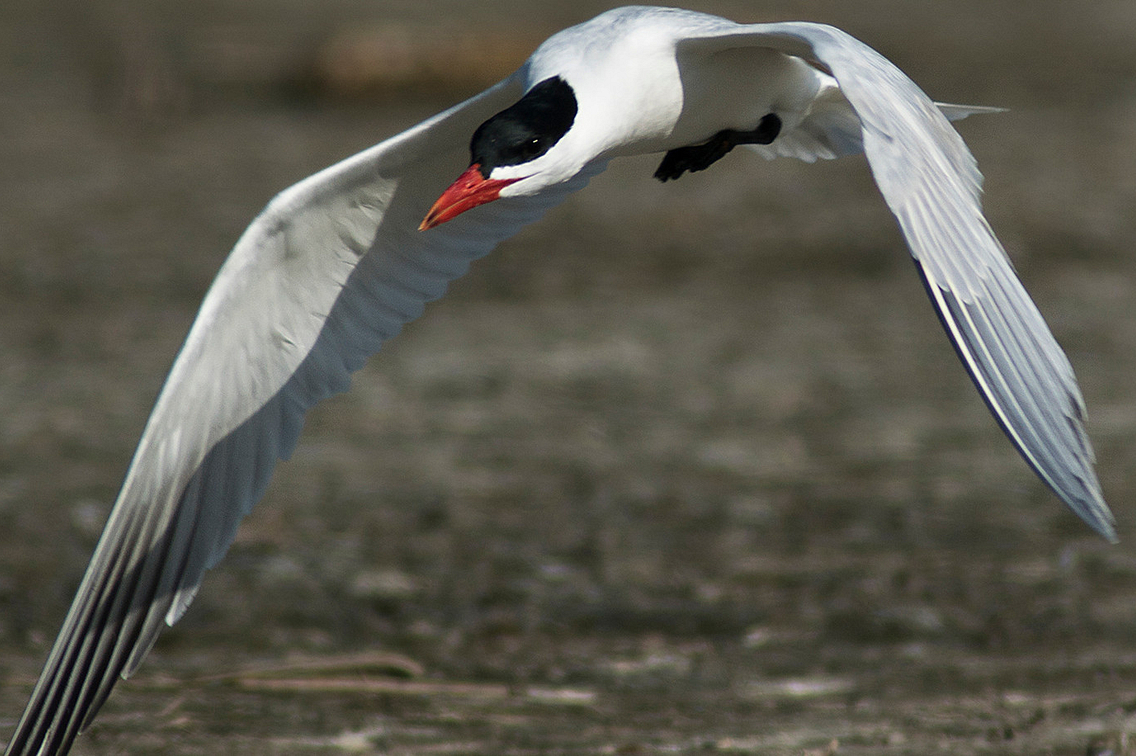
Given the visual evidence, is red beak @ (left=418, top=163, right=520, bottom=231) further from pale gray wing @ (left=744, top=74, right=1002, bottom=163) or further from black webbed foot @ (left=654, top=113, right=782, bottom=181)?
pale gray wing @ (left=744, top=74, right=1002, bottom=163)

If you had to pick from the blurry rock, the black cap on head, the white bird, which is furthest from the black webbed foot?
the blurry rock

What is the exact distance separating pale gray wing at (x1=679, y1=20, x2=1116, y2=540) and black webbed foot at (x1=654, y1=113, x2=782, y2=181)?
31.0 inches

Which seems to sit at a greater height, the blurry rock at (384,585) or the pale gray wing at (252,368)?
the pale gray wing at (252,368)

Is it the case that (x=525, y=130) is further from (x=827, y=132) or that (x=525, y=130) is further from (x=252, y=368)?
(x=827, y=132)

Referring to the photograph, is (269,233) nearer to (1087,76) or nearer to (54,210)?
(54,210)

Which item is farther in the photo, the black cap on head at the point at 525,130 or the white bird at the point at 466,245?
the black cap on head at the point at 525,130

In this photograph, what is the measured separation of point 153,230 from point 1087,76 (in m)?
7.81

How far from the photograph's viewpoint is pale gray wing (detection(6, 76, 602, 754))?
3.56 m

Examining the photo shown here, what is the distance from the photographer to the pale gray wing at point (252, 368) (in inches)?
140

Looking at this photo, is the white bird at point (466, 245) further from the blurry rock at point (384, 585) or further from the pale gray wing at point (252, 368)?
the blurry rock at point (384, 585)

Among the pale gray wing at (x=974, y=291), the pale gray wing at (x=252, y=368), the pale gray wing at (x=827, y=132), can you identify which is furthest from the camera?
the pale gray wing at (x=827, y=132)

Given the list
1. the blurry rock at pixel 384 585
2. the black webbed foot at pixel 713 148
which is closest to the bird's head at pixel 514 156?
the black webbed foot at pixel 713 148

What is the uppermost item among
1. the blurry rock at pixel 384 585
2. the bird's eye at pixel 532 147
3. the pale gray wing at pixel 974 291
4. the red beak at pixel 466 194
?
the bird's eye at pixel 532 147

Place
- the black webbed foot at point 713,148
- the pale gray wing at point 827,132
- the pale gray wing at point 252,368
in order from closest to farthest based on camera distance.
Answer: the pale gray wing at point 252,368, the black webbed foot at point 713,148, the pale gray wing at point 827,132
